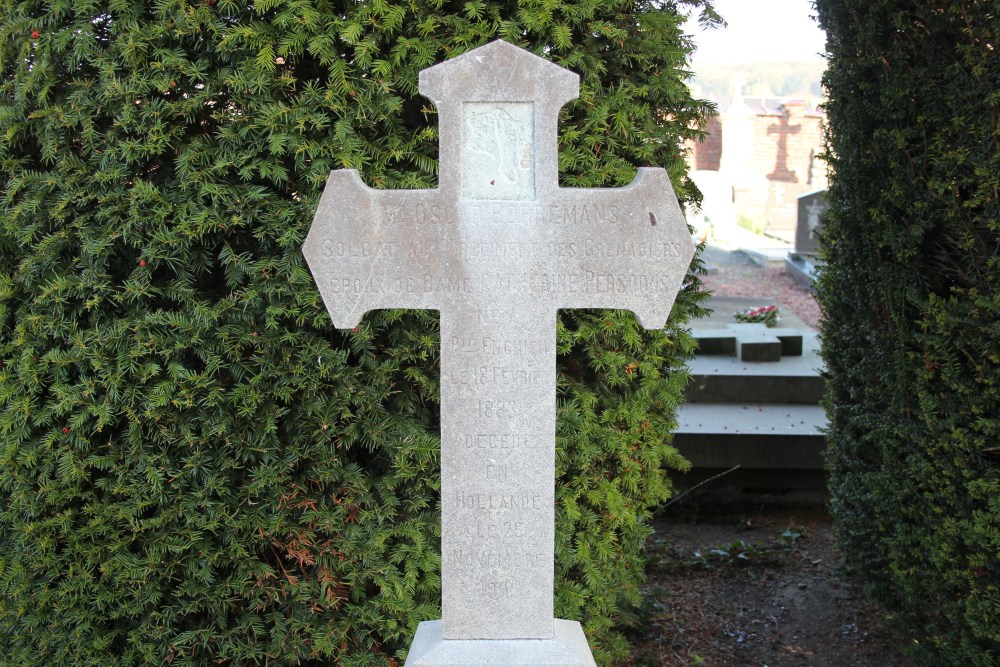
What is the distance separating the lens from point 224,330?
335 centimetres

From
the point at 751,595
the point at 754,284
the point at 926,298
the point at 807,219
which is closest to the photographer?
the point at 926,298

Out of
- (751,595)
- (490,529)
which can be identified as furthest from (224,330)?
(751,595)

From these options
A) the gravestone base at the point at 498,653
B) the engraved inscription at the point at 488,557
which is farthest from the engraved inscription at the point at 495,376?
the gravestone base at the point at 498,653

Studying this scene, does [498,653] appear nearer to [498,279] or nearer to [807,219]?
[498,279]

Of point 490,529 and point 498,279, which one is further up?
point 498,279

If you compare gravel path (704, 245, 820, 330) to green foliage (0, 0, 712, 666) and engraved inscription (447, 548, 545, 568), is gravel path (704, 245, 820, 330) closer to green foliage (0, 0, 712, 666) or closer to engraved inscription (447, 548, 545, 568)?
green foliage (0, 0, 712, 666)

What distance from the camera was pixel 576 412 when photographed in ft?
12.1

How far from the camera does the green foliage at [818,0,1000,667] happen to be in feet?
11.5

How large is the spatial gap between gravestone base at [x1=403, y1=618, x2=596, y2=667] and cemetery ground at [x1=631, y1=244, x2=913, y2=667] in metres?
2.00

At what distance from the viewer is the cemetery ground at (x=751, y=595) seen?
4.90 m

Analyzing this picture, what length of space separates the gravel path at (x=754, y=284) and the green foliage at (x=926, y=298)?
940cm

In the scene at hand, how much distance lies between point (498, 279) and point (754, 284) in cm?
1564

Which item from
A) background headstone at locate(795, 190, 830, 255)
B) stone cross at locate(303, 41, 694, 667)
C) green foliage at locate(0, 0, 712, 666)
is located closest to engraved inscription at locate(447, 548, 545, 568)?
stone cross at locate(303, 41, 694, 667)

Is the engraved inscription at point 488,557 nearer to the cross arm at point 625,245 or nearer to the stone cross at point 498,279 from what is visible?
the stone cross at point 498,279
